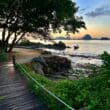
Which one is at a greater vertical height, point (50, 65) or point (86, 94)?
point (86, 94)

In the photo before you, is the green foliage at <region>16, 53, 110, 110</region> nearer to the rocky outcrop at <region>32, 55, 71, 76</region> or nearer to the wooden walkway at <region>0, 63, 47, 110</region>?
the wooden walkway at <region>0, 63, 47, 110</region>

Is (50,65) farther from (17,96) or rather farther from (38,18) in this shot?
(17,96)

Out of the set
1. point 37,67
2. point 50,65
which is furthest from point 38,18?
point 37,67

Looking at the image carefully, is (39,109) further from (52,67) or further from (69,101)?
(52,67)

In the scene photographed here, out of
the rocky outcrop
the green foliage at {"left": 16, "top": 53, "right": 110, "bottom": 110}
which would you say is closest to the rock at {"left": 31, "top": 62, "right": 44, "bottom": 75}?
the rocky outcrop

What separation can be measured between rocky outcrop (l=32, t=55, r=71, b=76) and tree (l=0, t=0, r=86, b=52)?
580 centimetres

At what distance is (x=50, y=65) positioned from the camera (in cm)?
2969

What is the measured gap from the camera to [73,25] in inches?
1529

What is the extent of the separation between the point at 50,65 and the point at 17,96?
18388 mm

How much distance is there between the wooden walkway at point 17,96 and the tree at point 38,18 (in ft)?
60.3

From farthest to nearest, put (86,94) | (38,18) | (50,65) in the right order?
(38,18), (50,65), (86,94)

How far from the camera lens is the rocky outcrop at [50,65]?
2559 centimetres

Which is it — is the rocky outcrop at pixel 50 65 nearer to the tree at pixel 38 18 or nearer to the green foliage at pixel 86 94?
the tree at pixel 38 18

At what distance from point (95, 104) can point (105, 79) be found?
2259mm
